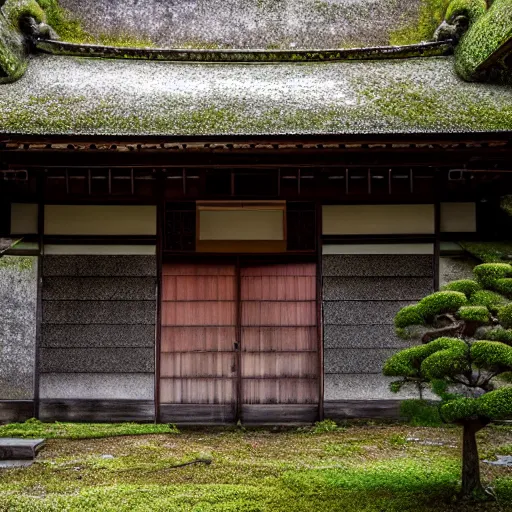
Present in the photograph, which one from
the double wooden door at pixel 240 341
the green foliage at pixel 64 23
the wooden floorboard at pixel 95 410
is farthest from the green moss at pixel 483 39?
the wooden floorboard at pixel 95 410

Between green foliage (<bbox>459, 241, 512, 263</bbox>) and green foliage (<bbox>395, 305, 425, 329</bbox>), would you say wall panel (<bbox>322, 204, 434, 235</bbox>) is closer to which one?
green foliage (<bbox>459, 241, 512, 263</bbox>)

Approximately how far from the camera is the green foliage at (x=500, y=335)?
474 centimetres

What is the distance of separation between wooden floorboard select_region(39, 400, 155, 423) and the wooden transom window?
214cm

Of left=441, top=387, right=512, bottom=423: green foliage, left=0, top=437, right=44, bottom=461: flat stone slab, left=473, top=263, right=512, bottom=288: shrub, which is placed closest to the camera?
left=441, top=387, right=512, bottom=423: green foliage

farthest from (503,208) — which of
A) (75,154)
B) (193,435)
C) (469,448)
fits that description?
(75,154)

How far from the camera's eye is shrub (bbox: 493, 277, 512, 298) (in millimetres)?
4932

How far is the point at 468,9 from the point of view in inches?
409

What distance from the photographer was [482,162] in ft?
26.1

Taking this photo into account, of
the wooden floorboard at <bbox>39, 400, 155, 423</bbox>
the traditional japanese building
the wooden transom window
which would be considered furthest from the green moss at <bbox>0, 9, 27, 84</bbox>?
the wooden floorboard at <bbox>39, 400, 155, 423</bbox>

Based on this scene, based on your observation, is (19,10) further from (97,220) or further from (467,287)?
(467,287)

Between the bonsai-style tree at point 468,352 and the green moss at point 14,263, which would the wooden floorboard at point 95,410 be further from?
the bonsai-style tree at point 468,352

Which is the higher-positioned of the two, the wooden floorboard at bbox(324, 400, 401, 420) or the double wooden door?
the double wooden door

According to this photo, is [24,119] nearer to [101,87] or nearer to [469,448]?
[101,87]

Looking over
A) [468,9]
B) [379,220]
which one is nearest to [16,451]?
[379,220]
